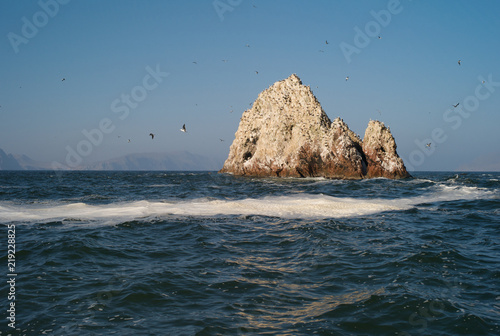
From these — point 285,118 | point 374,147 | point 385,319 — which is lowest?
point 385,319

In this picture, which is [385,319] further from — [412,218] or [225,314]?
[412,218]

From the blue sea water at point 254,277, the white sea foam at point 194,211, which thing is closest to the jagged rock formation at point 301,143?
the white sea foam at point 194,211

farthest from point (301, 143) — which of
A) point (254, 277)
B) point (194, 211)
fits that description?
point (254, 277)

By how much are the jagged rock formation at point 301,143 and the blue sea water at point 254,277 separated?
46.0 meters

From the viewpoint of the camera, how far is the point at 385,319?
6387mm

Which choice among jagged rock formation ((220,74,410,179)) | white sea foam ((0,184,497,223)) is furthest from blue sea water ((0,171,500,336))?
jagged rock formation ((220,74,410,179))

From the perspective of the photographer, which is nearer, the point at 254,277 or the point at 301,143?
the point at 254,277

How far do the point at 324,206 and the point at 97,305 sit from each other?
50.5ft

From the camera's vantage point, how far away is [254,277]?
8578 millimetres

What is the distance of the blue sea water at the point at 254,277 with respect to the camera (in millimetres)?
6230

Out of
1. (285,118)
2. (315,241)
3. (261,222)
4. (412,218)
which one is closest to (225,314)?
(315,241)

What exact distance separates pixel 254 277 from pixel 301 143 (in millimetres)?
61083

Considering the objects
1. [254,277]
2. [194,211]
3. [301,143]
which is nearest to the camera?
[254,277]

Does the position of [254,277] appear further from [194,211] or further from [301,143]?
[301,143]
